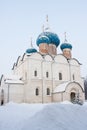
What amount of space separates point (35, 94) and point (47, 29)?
12.2 meters

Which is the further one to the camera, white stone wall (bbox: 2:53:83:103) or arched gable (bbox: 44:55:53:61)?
arched gable (bbox: 44:55:53:61)

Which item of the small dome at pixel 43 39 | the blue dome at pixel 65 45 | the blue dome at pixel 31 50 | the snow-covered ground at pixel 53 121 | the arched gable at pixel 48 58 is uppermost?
the small dome at pixel 43 39

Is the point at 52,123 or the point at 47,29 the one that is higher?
the point at 47,29

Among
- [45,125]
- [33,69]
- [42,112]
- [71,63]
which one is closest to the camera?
[45,125]

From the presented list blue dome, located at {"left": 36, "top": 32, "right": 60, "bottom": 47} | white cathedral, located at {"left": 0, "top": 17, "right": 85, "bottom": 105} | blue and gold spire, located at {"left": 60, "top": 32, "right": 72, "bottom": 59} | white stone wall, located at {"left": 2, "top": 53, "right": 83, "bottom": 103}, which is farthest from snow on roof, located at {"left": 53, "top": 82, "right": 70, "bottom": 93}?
blue dome, located at {"left": 36, "top": 32, "right": 60, "bottom": 47}

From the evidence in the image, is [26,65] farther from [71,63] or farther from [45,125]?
[45,125]

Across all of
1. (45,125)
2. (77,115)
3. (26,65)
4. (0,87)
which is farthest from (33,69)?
(45,125)

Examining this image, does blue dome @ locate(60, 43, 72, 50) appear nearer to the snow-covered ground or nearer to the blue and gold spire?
the blue and gold spire

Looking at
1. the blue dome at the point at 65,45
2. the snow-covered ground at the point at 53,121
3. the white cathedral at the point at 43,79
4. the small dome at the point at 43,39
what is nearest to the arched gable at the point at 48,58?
the white cathedral at the point at 43,79

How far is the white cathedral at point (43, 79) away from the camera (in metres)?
23.2

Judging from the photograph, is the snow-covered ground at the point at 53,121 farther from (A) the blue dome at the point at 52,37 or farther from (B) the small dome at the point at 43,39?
(A) the blue dome at the point at 52,37

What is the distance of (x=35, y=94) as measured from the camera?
2373 centimetres

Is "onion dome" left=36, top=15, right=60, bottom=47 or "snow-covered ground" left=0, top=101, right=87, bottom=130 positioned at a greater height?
"onion dome" left=36, top=15, right=60, bottom=47

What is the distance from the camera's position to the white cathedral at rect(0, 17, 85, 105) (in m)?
23.2
